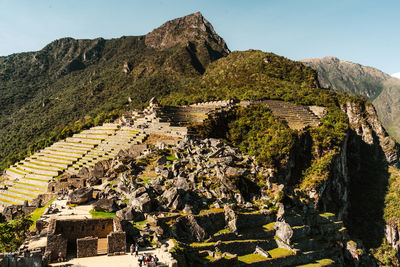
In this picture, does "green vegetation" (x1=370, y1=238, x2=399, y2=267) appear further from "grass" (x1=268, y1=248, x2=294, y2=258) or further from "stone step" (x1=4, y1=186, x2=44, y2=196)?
"stone step" (x1=4, y1=186, x2=44, y2=196)

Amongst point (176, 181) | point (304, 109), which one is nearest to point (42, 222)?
point (176, 181)

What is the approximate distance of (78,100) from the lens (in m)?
121

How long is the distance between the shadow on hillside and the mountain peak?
112 meters

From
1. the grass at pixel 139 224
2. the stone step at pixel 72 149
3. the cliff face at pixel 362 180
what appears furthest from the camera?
the cliff face at pixel 362 180

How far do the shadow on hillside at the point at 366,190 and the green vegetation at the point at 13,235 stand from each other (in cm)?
5017

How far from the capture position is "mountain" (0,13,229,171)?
103 metres

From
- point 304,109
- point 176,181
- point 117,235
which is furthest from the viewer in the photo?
point 304,109

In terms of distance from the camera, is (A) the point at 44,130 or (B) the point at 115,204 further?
(A) the point at 44,130

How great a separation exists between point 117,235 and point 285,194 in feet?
44.7

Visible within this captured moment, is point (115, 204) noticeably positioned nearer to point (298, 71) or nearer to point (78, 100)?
point (298, 71)

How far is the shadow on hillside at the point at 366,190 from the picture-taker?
56.2 m

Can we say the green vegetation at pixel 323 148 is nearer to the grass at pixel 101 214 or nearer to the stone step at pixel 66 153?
the stone step at pixel 66 153

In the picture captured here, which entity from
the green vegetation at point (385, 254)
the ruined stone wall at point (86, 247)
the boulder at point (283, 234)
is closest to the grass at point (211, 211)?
the boulder at point (283, 234)

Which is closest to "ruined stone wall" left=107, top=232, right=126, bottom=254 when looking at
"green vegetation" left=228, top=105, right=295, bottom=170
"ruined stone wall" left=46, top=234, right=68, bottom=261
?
"ruined stone wall" left=46, top=234, right=68, bottom=261
